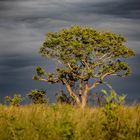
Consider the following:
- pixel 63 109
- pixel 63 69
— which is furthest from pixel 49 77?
pixel 63 109

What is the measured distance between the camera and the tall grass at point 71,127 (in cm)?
717

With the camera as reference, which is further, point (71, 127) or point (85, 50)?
point (85, 50)

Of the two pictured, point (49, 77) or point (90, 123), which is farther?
point (49, 77)

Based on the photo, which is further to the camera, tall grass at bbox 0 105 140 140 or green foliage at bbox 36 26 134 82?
green foliage at bbox 36 26 134 82

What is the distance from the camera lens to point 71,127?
7219 mm

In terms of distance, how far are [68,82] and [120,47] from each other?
6.98 meters

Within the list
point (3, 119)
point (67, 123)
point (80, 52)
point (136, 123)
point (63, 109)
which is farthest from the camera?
point (80, 52)

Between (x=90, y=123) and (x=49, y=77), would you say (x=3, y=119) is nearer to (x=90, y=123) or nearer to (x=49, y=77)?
(x=90, y=123)

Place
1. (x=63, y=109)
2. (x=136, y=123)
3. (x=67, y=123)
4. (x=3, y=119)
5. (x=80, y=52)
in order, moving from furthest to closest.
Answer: (x=80, y=52)
(x=63, y=109)
(x=3, y=119)
(x=136, y=123)
(x=67, y=123)

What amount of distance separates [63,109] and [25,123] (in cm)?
158

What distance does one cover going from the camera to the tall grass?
7171mm

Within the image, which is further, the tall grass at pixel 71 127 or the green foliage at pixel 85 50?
the green foliage at pixel 85 50

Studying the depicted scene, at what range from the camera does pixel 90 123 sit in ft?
26.7

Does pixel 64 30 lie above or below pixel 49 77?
above
